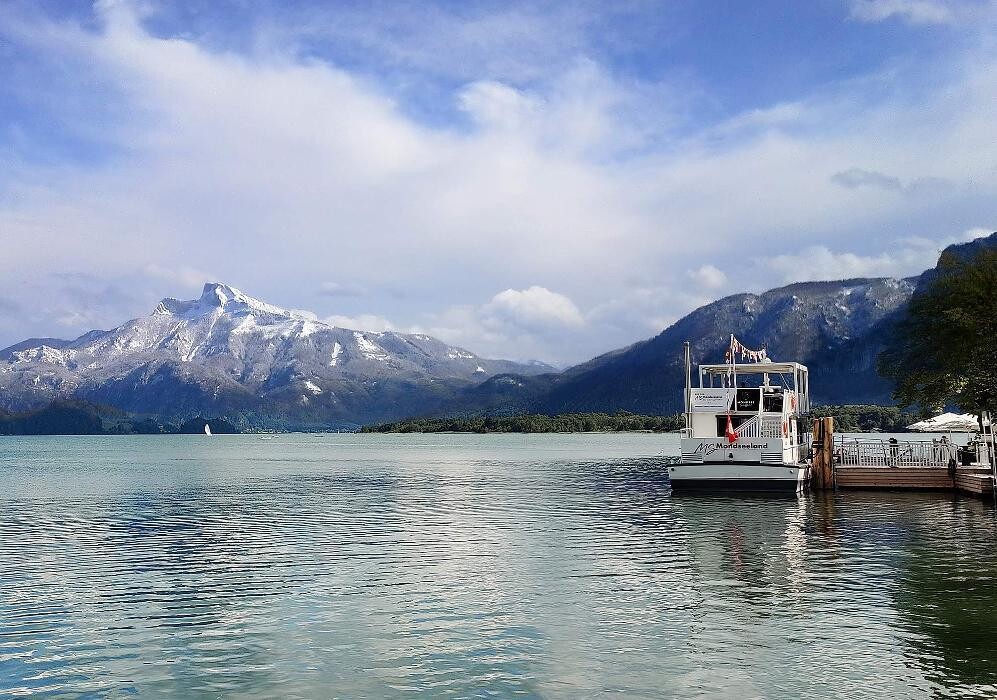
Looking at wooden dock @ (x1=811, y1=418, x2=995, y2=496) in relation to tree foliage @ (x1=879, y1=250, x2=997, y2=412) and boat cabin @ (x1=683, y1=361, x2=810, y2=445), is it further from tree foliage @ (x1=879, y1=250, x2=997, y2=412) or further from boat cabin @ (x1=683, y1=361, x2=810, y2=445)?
tree foliage @ (x1=879, y1=250, x2=997, y2=412)

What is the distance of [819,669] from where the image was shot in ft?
→ 59.6

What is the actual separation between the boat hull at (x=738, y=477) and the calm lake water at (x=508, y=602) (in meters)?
4.62

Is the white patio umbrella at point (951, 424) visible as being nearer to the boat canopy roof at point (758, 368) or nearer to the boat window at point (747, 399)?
the boat canopy roof at point (758, 368)

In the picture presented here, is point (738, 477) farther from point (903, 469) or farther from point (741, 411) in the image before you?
point (903, 469)

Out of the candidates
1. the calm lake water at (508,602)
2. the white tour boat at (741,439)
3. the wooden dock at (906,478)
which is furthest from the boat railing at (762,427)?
the calm lake water at (508,602)

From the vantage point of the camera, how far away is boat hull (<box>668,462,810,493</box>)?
58.7m

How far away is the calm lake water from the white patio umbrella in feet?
47.3

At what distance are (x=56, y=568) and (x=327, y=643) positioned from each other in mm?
17787

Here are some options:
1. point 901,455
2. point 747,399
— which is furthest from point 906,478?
point 747,399

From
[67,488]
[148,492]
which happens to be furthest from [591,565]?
[67,488]

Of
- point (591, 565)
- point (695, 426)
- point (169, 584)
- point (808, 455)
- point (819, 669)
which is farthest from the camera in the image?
point (808, 455)

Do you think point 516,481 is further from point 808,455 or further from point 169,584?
point 169,584

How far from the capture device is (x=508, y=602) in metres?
25.3

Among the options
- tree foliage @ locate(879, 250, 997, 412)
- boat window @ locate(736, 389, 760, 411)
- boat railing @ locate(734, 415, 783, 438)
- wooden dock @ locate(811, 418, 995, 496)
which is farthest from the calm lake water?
boat window @ locate(736, 389, 760, 411)
